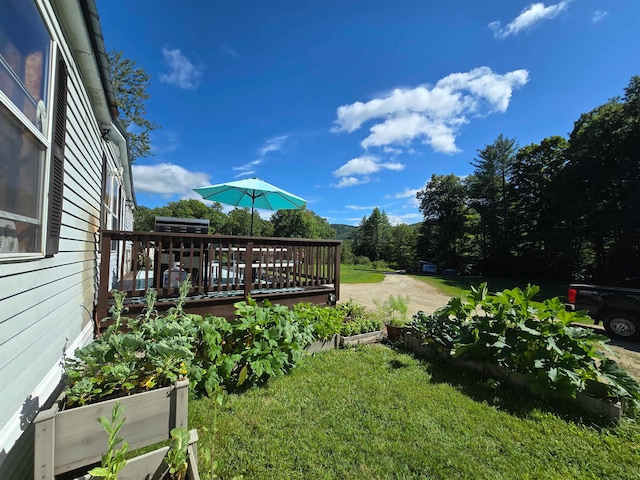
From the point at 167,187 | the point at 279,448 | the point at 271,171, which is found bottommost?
the point at 279,448

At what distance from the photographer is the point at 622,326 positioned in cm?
529

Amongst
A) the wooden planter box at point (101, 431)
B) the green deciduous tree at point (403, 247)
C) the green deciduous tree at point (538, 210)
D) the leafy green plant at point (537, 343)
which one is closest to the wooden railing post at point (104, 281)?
the wooden planter box at point (101, 431)

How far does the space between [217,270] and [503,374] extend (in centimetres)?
405

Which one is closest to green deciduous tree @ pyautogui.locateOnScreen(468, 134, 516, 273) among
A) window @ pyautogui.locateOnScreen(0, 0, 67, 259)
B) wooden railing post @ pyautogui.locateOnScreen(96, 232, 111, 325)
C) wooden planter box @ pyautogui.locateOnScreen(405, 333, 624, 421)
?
wooden planter box @ pyautogui.locateOnScreen(405, 333, 624, 421)

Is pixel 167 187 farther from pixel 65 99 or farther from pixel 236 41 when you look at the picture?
pixel 65 99

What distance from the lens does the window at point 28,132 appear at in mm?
1263

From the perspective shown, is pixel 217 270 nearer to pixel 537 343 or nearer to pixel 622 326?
pixel 537 343

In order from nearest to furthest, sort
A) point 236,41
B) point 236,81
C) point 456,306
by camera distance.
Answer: point 456,306
point 236,41
point 236,81

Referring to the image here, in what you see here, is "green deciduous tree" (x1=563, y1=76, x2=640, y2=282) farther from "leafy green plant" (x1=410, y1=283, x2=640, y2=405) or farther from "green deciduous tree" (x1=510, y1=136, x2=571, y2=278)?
"leafy green plant" (x1=410, y1=283, x2=640, y2=405)

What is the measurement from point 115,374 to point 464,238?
29969mm

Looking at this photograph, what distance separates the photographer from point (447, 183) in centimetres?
2906

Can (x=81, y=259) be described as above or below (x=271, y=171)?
A: below

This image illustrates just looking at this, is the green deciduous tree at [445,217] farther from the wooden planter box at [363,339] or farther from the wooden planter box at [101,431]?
the wooden planter box at [101,431]

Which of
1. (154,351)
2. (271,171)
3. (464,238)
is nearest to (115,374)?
(154,351)
